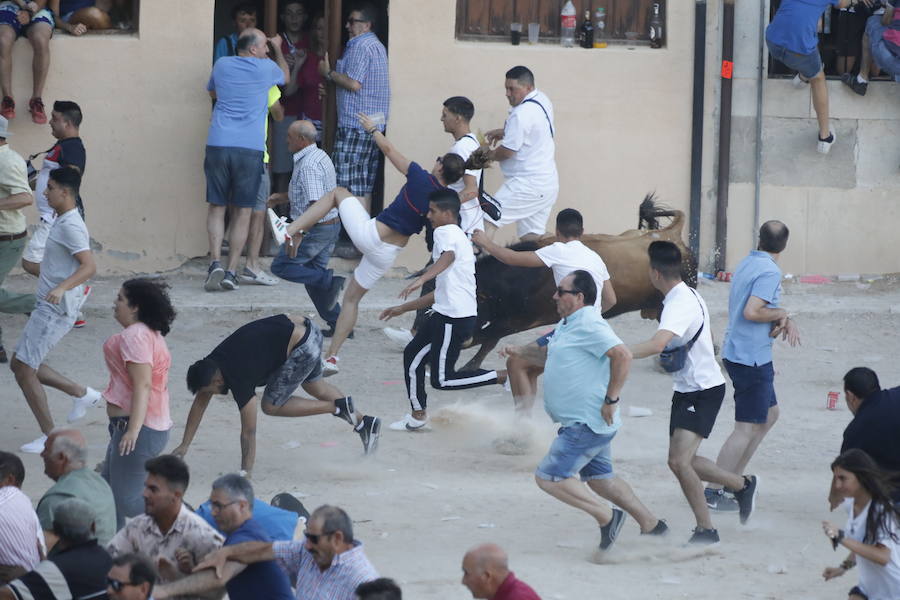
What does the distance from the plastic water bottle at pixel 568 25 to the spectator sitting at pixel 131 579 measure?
8934 mm

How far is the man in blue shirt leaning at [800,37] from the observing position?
12.2 meters

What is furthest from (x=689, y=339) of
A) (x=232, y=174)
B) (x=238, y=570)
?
(x=232, y=174)

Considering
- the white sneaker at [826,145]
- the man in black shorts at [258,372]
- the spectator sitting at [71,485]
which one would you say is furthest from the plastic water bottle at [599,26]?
the spectator sitting at [71,485]

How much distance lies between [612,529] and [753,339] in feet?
4.55

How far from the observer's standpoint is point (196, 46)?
41.1ft

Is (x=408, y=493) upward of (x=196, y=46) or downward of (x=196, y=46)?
downward

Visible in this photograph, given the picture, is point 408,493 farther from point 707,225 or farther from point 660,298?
point 707,225

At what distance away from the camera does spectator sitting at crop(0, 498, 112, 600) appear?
501cm

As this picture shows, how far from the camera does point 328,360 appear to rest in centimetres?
1045

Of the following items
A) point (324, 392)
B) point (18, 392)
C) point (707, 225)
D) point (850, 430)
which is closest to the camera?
point (850, 430)

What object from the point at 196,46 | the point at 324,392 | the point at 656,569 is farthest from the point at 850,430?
the point at 196,46

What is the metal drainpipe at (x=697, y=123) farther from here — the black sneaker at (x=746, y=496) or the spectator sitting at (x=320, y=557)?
the spectator sitting at (x=320, y=557)

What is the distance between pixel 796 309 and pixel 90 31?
21.6ft

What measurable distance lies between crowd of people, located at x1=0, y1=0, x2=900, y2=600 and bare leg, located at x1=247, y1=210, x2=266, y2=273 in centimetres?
2
